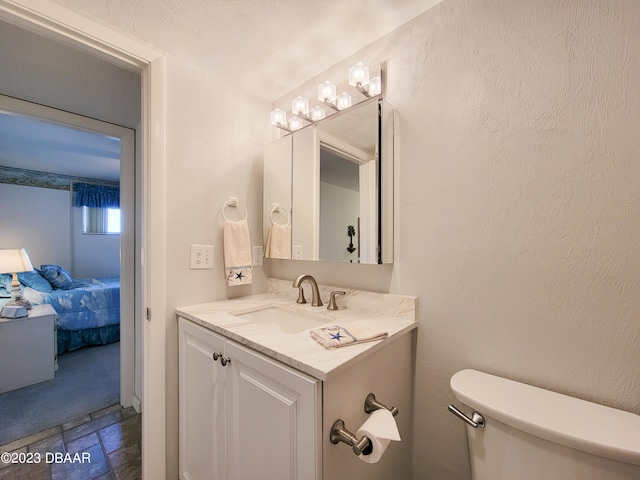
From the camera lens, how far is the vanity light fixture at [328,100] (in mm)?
1202

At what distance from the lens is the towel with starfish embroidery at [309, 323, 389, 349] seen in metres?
0.82

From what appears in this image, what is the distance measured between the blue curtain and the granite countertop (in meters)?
5.03

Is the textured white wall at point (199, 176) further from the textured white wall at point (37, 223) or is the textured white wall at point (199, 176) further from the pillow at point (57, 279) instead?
the textured white wall at point (37, 223)

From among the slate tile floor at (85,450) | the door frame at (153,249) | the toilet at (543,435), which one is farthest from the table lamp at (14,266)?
the toilet at (543,435)

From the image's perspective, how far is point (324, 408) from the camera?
680 mm

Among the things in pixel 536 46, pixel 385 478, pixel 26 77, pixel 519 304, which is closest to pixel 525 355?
pixel 519 304

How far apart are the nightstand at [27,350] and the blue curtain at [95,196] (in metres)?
3.15

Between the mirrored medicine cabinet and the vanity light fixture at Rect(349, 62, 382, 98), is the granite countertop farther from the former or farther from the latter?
the vanity light fixture at Rect(349, 62, 382, 98)

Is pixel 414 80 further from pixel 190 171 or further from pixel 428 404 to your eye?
pixel 428 404

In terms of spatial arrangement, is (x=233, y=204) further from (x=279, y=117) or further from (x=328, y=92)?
(x=328, y=92)

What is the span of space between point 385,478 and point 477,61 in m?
1.54

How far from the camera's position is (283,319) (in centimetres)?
134

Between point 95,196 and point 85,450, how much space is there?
4.76 m

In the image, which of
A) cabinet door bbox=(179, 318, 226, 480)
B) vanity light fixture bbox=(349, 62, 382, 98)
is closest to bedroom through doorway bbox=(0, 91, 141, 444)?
cabinet door bbox=(179, 318, 226, 480)
